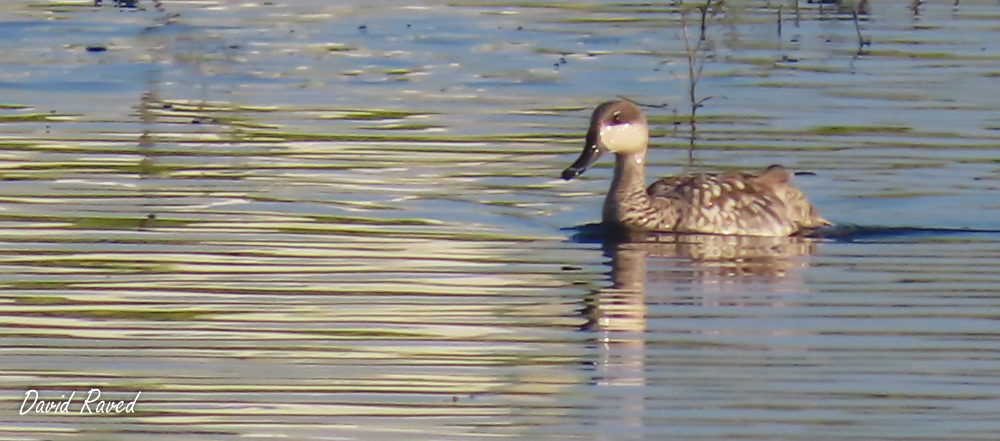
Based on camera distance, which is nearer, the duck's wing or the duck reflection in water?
the duck reflection in water

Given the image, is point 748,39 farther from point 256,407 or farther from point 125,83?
point 256,407

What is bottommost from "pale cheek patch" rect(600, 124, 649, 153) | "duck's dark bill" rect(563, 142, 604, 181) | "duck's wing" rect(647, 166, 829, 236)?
"duck's wing" rect(647, 166, 829, 236)

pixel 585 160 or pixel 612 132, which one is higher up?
pixel 612 132

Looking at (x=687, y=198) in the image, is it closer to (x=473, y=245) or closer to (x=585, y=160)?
(x=585, y=160)

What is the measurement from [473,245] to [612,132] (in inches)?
60.9

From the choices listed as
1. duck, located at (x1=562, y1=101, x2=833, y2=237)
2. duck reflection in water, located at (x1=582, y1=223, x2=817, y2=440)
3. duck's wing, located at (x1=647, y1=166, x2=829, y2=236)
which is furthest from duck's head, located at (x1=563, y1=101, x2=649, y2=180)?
duck reflection in water, located at (x1=582, y1=223, x2=817, y2=440)

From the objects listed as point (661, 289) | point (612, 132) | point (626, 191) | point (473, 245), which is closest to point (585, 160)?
point (612, 132)

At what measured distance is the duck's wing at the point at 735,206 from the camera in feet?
41.0

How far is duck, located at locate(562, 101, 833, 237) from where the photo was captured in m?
12.5

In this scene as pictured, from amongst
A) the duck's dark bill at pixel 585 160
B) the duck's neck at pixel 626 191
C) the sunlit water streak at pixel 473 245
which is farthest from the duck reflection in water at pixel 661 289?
the duck's dark bill at pixel 585 160

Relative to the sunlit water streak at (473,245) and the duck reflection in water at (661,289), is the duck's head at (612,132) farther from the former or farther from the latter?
the duck reflection in water at (661,289)

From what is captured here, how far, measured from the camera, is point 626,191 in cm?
1268

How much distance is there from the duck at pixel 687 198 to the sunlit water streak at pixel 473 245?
269mm

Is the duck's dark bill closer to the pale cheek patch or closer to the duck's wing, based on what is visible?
the pale cheek patch
